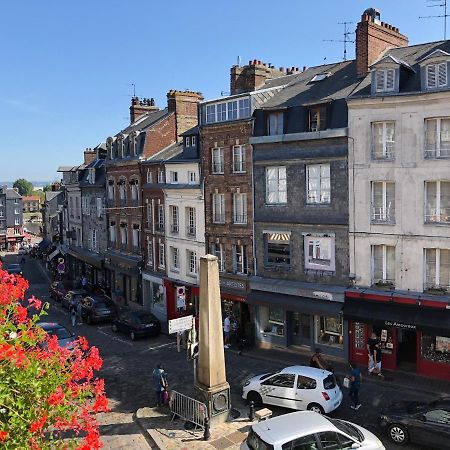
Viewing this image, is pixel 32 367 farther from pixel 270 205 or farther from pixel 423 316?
pixel 270 205

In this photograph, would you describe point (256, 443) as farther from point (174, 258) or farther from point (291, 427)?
point (174, 258)

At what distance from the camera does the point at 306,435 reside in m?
12.5

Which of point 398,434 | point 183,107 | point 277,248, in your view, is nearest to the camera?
point 398,434

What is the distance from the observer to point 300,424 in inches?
514

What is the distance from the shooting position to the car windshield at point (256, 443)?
40.7ft

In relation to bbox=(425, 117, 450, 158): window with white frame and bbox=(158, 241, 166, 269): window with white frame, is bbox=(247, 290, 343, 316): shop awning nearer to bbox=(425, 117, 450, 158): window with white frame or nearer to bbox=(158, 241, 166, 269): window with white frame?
bbox=(425, 117, 450, 158): window with white frame

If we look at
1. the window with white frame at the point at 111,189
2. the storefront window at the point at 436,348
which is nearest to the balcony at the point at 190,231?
the window with white frame at the point at 111,189

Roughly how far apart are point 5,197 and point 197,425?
88622 millimetres

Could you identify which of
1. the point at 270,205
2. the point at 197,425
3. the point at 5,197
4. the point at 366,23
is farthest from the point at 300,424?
the point at 5,197

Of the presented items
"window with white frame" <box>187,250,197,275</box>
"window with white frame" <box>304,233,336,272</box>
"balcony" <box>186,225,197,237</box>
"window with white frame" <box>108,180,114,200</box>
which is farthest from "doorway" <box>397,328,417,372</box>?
"window with white frame" <box>108,180,114,200</box>

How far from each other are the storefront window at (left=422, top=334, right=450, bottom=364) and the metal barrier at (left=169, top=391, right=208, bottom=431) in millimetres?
10205

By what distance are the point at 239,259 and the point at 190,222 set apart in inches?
194

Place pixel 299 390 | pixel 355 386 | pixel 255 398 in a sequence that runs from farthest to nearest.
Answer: pixel 255 398
pixel 355 386
pixel 299 390

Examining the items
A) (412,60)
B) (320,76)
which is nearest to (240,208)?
(320,76)
